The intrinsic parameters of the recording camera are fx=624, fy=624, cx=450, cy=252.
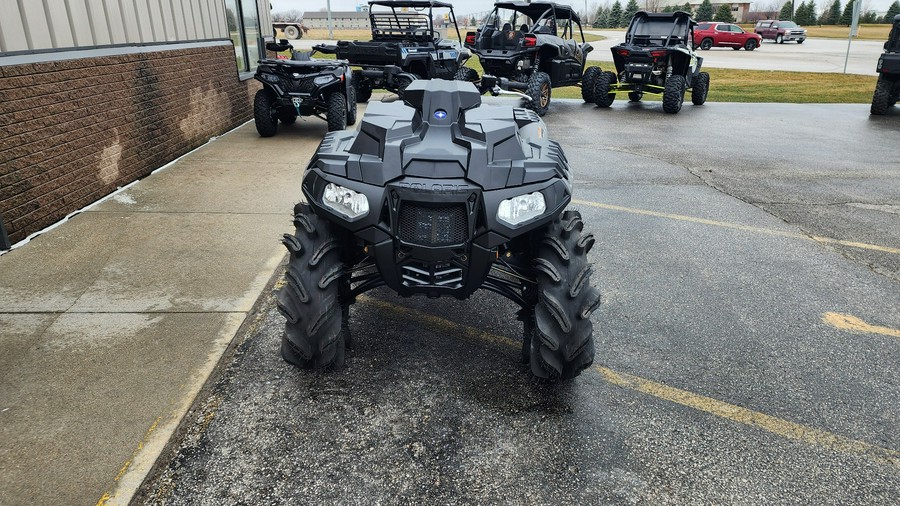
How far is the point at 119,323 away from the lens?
4.02m

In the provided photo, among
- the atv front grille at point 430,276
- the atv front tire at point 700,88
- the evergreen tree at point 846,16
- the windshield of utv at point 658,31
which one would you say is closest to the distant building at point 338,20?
the evergreen tree at point 846,16

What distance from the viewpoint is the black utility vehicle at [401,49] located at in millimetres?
13531

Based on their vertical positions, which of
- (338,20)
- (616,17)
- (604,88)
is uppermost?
(338,20)

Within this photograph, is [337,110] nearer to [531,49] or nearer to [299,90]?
[299,90]

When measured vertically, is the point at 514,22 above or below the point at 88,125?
above

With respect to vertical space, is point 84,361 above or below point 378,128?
below

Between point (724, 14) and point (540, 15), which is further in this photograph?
point (724, 14)

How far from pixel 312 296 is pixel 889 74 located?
15.0 metres

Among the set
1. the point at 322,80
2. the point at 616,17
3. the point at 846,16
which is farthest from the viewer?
the point at 616,17

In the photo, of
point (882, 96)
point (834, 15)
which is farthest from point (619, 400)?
point (834, 15)

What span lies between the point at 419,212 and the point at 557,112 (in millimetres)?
12201

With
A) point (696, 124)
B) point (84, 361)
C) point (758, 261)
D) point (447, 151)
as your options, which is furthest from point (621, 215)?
point (696, 124)

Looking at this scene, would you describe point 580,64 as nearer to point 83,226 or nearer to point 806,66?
point 83,226

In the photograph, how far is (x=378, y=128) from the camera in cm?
332
